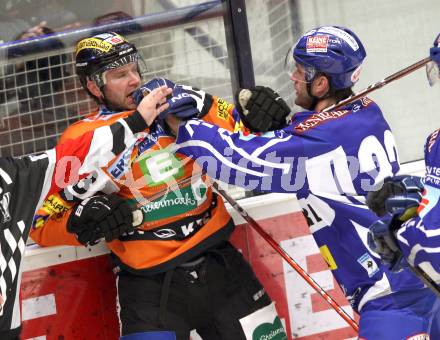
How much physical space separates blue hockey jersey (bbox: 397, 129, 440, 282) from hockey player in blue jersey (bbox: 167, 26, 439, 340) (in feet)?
1.70

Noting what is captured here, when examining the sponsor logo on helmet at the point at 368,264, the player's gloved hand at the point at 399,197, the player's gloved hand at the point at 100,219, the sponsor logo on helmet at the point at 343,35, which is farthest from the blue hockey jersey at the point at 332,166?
the player's gloved hand at the point at 399,197

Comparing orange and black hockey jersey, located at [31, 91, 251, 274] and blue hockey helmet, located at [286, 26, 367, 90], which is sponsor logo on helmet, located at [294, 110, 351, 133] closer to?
blue hockey helmet, located at [286, 26, 367, 90]

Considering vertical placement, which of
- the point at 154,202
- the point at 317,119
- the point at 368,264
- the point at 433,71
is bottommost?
the point at 368,264

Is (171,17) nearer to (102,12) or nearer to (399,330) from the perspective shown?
(102,12)

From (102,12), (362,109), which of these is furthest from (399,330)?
(102,12)

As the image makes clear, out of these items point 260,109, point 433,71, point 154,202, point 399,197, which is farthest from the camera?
point 154,202

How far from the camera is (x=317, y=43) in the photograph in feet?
11.4

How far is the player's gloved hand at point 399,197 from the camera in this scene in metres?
2.87

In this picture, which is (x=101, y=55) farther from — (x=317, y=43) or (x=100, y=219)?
(x=317, y=43)

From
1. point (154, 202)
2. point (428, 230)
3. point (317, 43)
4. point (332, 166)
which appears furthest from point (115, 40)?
point (428, 230)

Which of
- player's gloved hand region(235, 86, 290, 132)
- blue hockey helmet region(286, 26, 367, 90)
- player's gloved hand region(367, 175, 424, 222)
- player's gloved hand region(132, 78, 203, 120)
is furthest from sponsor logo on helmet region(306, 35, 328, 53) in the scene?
player's gloved hand region(367, 175, 424, 222)

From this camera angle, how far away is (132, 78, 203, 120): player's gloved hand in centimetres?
343

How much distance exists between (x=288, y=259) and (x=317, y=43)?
2.74 ft

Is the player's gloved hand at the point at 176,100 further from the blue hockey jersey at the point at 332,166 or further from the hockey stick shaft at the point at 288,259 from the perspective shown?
the hockey stick shaft at the point at 288,259
